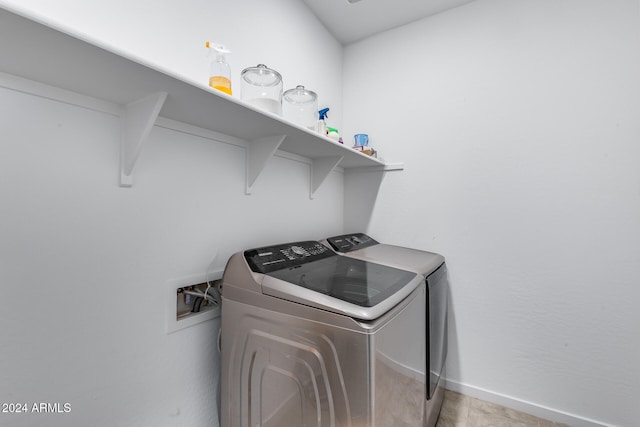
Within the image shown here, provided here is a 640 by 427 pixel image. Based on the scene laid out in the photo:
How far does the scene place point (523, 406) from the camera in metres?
1.74

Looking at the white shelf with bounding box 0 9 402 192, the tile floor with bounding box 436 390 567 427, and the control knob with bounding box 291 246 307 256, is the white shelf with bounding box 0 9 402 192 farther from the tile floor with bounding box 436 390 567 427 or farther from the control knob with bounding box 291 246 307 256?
the tile floor with bounding box 436 390 567 427

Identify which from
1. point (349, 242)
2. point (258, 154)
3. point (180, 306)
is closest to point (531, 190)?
point (349, 242)

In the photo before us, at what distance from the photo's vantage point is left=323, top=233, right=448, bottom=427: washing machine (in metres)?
1.37

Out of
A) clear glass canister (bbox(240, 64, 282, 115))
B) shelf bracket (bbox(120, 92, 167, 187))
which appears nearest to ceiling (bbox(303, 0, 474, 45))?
clear glass canister (bbox(240, 64, 282, 115))

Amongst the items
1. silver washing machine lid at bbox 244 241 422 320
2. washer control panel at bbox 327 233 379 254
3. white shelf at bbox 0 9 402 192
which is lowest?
silver washing machine lid at bbox 244 241 422 320

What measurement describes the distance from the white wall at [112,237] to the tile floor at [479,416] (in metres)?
1.46

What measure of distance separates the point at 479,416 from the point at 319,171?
6.36 feet

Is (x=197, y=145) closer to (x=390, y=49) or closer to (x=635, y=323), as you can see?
(x=390, y=49)

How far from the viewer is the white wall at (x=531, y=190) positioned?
1529mm

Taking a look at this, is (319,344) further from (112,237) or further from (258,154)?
(258,154)

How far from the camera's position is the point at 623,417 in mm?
1513

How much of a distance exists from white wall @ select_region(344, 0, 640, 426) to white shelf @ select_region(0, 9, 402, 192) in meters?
1.15

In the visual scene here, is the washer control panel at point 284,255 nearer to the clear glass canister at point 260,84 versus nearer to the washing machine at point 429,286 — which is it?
the washing machine at point 429,286

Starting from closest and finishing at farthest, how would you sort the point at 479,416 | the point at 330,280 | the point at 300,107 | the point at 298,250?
the point at 330,280
the point at 298,250
the point at 479,416
the point at 300,107
